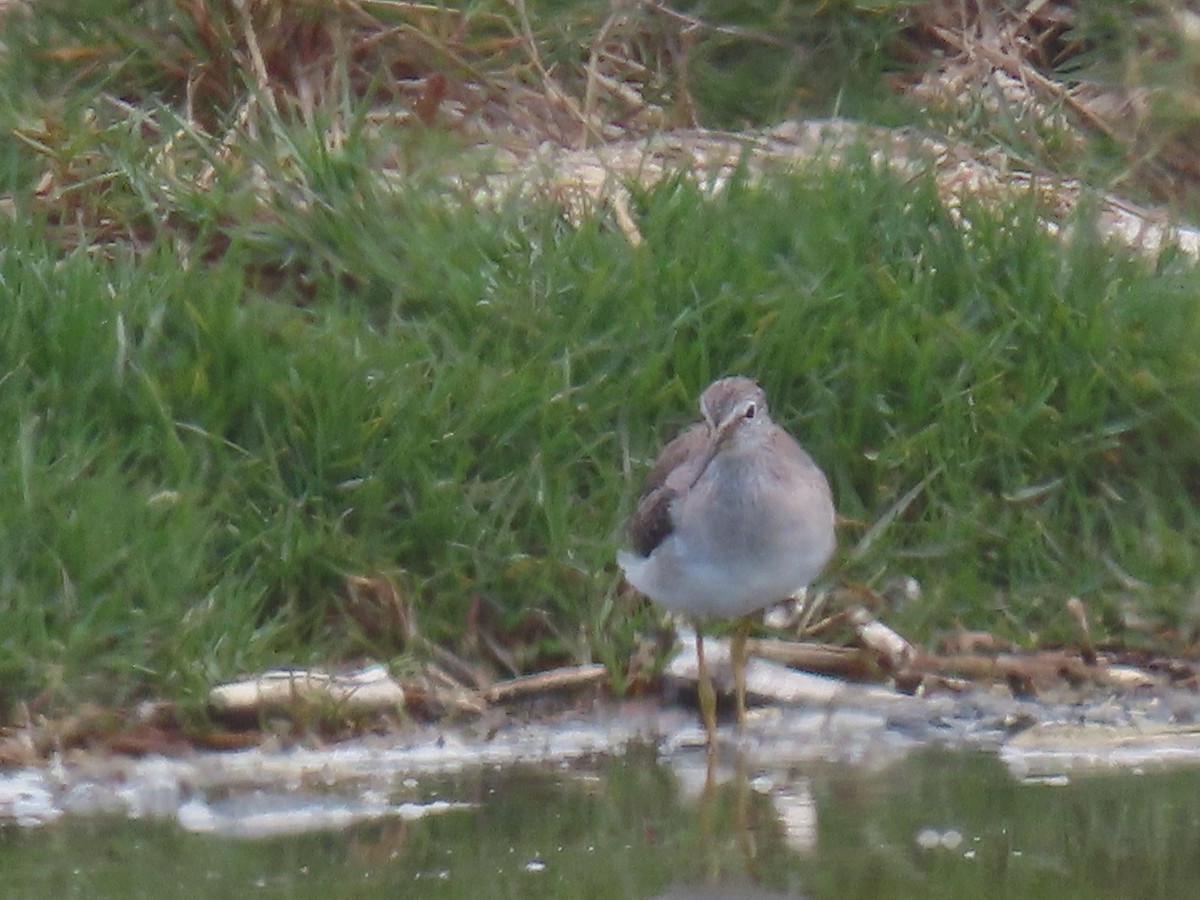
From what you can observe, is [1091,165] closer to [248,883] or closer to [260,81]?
[260,81]

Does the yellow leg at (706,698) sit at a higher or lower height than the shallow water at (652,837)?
higher

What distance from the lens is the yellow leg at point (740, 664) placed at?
18.7 ft

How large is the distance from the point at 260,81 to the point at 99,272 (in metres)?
1.17

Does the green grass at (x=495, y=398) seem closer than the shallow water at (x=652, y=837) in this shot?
No

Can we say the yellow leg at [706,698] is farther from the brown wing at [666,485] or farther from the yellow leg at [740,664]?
the brown wing at [666,485]

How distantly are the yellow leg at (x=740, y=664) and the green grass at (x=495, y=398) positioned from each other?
28cm

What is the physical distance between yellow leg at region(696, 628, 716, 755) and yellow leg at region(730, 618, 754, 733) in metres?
0.06

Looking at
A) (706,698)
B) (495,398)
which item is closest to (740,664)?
(706,698)

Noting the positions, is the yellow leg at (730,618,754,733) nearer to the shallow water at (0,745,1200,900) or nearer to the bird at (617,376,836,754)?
the bird at (617,376,836,754)

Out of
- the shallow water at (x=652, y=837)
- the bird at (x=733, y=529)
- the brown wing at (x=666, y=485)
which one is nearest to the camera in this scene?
the shallow water at (x=652, y=837)

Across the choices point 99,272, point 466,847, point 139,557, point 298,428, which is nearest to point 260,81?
point 99,272

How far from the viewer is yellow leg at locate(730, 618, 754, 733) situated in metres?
5.69

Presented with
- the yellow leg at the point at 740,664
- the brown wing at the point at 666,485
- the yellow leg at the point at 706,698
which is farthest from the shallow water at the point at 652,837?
the brown wing at the point at 666,485

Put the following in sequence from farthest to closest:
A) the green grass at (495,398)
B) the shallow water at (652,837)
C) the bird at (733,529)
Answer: the green grass at (495,398), the bird at (733,529), the shallow water at (652,837)
